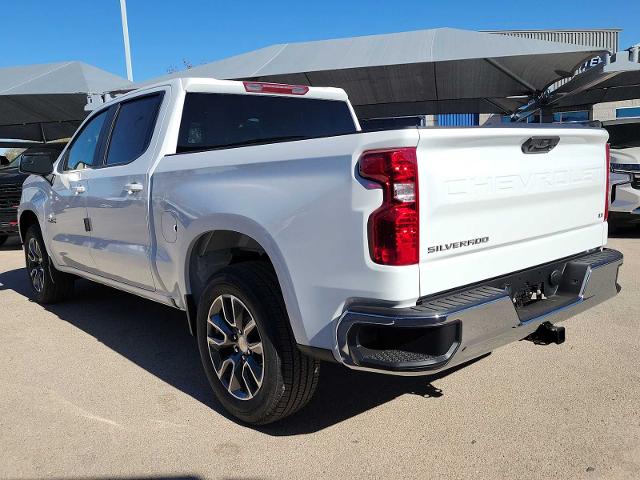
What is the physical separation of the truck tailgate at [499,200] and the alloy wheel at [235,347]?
104cm

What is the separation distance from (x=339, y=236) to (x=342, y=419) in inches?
49.7

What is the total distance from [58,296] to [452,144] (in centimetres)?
482

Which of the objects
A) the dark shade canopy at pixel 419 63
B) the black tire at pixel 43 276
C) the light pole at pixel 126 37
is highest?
the light pole at pixel 126 37

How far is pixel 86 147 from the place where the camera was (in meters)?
4.72

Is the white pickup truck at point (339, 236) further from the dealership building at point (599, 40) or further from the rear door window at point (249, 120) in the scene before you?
the dealership building at point (599, 40)

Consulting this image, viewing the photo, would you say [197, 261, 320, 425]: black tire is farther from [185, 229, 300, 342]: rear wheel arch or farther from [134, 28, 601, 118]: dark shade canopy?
[134, 28, 601, 118]: dark shade canopy

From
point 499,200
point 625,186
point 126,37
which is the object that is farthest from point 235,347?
point 126,37

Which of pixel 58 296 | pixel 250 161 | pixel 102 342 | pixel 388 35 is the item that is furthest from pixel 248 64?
pixel 250 161

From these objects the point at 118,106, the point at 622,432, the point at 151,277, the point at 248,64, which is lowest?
the point at 622,432

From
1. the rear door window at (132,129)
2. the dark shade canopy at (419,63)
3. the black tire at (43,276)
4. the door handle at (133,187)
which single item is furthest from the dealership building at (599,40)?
the door handle at (133,187)

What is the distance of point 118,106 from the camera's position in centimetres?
430

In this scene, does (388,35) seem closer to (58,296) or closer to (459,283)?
(58,296)

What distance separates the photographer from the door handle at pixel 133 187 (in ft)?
11.8

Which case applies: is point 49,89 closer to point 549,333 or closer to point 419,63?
point 419,63
